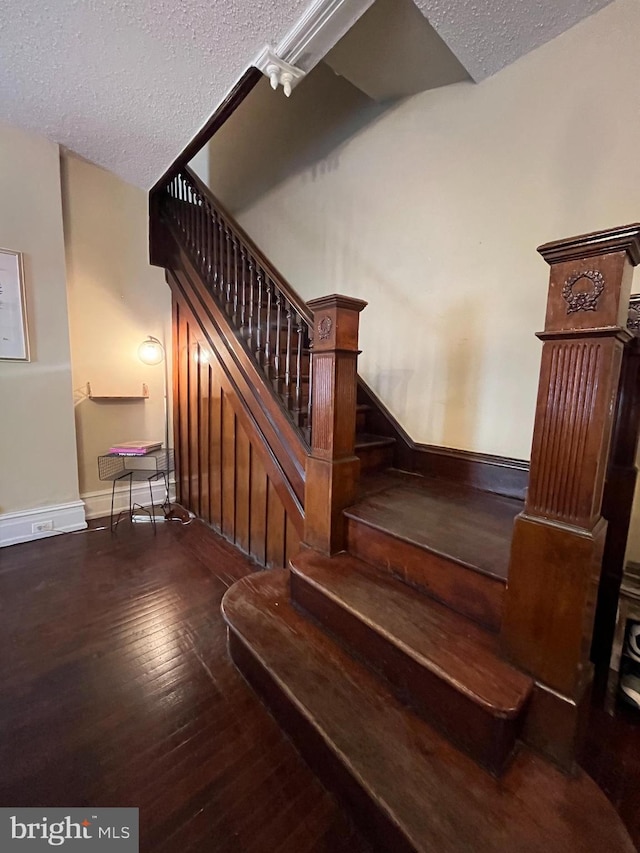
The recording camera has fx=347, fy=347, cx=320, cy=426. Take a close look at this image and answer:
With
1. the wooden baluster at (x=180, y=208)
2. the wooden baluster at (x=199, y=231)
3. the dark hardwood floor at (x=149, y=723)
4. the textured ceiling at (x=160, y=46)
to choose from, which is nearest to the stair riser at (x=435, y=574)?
the dark hardwood floor at (x=149, y=723)

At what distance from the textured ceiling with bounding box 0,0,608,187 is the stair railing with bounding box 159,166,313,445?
0.62 m

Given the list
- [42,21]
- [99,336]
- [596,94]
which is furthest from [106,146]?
[596,94]

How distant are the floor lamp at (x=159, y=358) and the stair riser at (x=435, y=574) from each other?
2223mm

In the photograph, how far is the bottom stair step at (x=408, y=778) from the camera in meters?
0.81

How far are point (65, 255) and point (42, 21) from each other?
1.50 m

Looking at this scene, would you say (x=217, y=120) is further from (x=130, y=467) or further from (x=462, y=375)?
(x=130, y=467)

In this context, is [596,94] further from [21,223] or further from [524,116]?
[21,223]

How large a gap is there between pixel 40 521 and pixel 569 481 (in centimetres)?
337

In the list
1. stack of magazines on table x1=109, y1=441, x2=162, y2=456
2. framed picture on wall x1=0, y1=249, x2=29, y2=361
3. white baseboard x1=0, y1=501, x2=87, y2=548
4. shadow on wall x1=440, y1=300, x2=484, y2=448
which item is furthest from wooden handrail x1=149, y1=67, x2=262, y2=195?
white baseboard x1=0, y1=501, x2=87, y2=548

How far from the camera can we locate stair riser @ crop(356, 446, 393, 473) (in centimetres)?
213

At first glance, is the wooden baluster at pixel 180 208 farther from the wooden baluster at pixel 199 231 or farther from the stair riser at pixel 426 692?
the stair riser at pixel 426 692

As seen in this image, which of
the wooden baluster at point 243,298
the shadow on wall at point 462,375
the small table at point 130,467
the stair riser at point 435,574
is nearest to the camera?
the stair riser at point 435,574

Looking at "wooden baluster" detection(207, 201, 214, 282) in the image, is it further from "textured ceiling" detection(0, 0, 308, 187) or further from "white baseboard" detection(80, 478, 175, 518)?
"white baseboard" detection(80, 478, 175, 518)

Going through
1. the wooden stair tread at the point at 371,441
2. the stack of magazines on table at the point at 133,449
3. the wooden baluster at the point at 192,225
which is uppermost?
the wooden baluster at the point at 192,225
